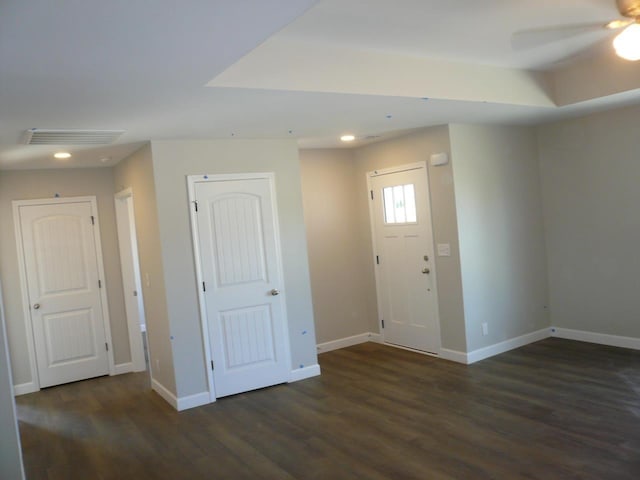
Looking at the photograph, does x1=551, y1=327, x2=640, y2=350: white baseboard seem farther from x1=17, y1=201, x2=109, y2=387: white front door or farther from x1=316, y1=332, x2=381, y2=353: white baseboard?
Result: x1=17, y1=201, x2=109, y2=387: white front door

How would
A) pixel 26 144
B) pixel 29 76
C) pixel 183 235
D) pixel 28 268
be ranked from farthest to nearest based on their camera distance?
pixel 28 268 → pixel 183 235 → pixel 26 144 → pixel 29 76

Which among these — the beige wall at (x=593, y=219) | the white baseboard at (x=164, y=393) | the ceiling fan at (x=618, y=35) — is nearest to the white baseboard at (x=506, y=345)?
the beige wall at (x=593, y=219)

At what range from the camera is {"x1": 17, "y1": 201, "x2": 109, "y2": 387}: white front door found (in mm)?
5742

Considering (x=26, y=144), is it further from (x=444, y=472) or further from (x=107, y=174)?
(x=444, y=472)

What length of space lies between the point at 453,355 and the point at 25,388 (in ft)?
14.9

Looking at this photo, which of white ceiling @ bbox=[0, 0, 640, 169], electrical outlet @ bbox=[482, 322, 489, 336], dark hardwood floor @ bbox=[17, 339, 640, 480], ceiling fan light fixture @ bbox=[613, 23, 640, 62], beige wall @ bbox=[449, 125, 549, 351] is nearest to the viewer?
white ceiling @ bbox=[0, 0, 640, 169]

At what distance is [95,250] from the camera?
604 cm

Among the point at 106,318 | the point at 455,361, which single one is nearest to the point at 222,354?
the point at 106,318

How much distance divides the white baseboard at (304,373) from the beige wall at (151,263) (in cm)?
114

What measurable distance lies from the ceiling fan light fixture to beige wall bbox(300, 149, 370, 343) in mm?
3785

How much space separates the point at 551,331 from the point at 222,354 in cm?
376

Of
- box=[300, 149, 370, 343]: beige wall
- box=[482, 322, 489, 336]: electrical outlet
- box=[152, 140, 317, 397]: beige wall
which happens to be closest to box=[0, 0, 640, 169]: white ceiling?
box=[152, 140, 317, 397]: beige wall

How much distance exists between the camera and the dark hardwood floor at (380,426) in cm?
331

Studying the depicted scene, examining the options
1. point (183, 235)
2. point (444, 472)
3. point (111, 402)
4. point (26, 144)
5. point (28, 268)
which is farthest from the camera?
point (28, 268)
